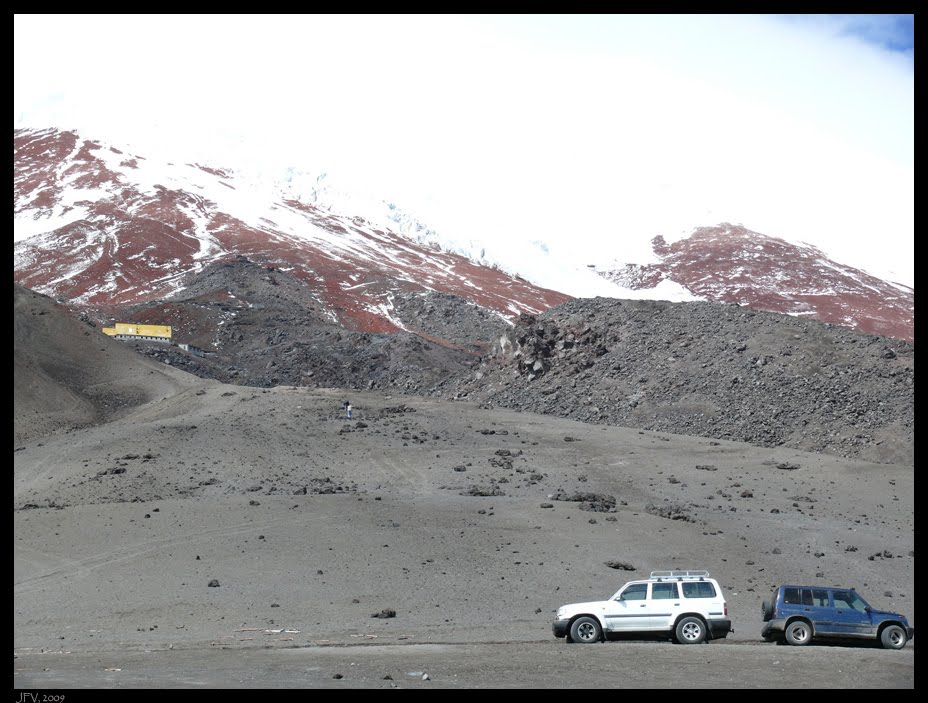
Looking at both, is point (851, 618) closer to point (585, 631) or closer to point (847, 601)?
point (847, 601)

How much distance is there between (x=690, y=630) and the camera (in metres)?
19.4

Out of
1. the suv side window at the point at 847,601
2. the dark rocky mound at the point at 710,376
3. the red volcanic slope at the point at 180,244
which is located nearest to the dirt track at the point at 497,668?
the suv side window at the point at 847,601

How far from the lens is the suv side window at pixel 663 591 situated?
1972 centimetres

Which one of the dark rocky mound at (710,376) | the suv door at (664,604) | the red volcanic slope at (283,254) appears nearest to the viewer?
the suv door at (664,604)

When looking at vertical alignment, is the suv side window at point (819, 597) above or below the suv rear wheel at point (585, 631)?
above

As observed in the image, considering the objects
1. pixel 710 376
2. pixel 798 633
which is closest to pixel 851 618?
pixel 798 633

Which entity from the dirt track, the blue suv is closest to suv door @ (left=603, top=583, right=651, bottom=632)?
the dirt track

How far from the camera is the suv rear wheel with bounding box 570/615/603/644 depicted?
19906mm

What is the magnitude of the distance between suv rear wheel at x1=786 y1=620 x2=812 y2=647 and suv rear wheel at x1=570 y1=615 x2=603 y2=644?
10.8 feet

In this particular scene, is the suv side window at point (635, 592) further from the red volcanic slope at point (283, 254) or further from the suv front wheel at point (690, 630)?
the red volcanic slope at point (283, 254)

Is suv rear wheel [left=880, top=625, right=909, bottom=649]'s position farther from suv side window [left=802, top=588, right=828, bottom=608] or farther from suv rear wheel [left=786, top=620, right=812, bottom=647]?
suv rear wheel [left=786, top=620, right=812, bottom=647]

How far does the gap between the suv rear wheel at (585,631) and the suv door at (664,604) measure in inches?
40.4

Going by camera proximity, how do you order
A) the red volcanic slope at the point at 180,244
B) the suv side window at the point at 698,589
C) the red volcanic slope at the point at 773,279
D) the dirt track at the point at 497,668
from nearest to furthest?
the dirt track at the point at 497,668, the suv side window at the point at 698,589, the red volcanic slope at the point at 180,244, the red volcanic slope at the point at 773,279

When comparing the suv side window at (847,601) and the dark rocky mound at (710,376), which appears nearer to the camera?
the suv side window at (847,601)
